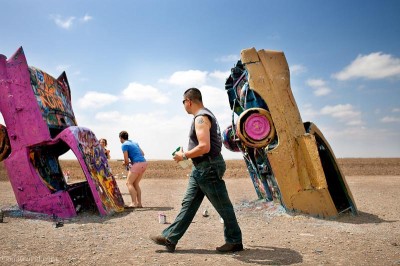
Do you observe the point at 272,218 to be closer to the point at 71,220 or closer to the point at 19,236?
the point at 71,220

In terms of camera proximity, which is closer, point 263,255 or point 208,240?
point 263,255

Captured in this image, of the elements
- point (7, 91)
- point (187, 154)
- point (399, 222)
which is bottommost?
point (399, 222)

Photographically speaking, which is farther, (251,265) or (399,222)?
(399,222)

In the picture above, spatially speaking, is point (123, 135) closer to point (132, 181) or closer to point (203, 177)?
point (132, 181)

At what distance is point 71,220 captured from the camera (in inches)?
246

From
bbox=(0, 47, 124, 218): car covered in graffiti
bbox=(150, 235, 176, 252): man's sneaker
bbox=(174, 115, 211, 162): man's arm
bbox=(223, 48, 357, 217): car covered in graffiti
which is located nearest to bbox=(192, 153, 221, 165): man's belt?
bbox=(174, 115, 211, 162): man's arm

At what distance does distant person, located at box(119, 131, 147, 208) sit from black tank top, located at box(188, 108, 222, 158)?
3852 millimetres

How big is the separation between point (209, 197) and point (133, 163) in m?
4.12

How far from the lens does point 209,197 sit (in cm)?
384

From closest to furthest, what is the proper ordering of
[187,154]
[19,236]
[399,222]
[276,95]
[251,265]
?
[251,265]
[187,154]
[19,236]
[399,222]
[276,95]

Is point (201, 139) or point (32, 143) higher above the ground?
point (32, 143)

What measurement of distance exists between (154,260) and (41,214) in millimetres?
3899

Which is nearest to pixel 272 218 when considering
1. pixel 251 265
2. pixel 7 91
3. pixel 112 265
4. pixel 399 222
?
pixel 399 222

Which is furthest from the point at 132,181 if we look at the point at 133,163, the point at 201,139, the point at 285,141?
the point at 201,139
